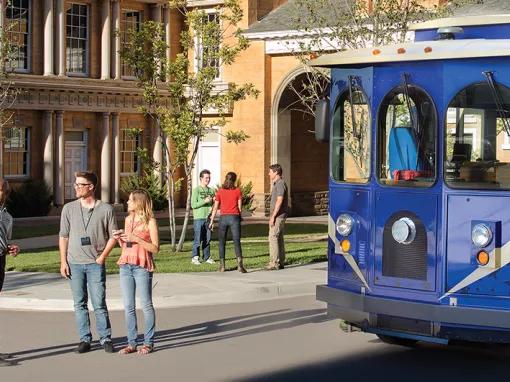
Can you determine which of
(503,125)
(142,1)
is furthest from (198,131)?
(142,1)

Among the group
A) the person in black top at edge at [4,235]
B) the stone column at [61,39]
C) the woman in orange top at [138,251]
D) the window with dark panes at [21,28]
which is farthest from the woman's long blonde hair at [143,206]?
the stone column at [61,39]

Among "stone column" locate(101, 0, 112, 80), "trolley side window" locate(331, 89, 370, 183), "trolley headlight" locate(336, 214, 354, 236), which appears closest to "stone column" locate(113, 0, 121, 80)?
"stone column" locate(101, 0, 112, 80)

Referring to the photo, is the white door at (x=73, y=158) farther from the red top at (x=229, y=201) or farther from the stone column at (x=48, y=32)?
the red top at (x=229, y=201)

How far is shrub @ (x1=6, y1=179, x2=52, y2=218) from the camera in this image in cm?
3778

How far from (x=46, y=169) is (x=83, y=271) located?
1077 inches

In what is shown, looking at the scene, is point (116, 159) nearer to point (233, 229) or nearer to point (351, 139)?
point (233, 229)

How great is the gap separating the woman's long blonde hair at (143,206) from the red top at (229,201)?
7.99 meters

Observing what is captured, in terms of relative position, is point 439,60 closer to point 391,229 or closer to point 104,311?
point 391,229

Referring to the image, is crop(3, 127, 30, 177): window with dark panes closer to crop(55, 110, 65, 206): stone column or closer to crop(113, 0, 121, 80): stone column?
crop(55, 110, 65, 206): stone column

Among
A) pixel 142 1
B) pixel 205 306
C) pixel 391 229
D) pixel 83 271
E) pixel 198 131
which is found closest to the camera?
pixel 391 229

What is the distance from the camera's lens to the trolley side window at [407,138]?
1152 centimetres

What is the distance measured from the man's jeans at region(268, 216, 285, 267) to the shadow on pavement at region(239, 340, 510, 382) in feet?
26.3

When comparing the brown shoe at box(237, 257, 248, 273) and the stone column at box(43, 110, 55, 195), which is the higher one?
the stone column at box(43, 110, 55, 195)

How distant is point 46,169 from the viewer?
3938 cm
